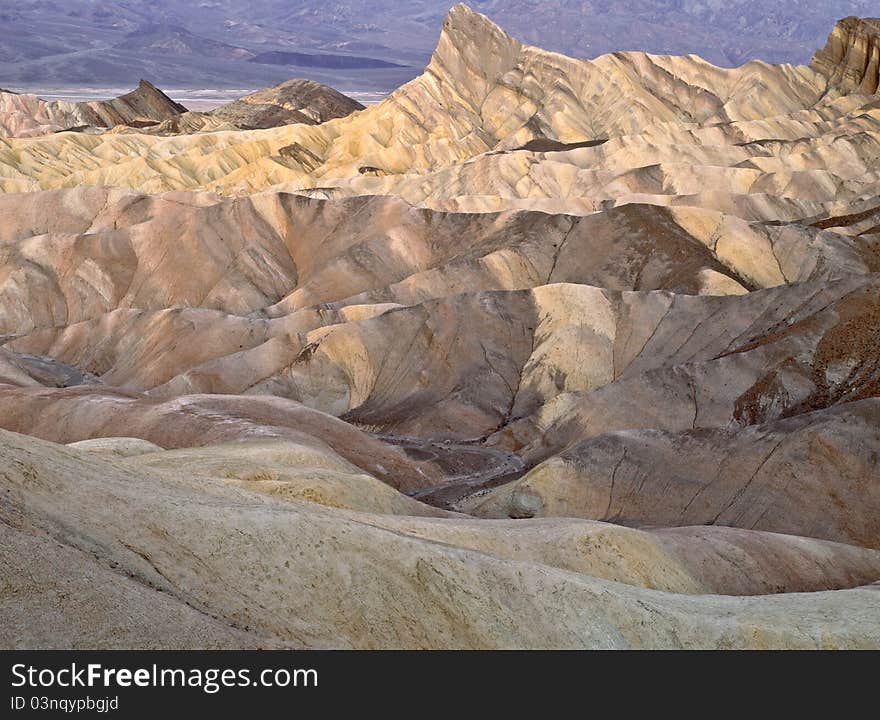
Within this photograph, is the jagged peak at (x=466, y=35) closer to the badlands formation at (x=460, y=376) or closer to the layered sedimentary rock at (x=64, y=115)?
the badlands formation at (x=460, y=376)

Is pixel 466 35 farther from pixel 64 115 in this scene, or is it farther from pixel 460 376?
pixel 460 376

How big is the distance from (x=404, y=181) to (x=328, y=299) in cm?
2588

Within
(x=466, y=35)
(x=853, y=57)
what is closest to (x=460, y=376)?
(x=466, y=35)

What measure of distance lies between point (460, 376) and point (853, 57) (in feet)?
263

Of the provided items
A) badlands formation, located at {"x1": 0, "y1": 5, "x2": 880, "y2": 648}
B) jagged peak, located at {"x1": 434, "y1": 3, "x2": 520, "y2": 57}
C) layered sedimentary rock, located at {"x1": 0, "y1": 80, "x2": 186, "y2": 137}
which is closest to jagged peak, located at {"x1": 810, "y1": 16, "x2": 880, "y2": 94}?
badlands formation, located at {"x1": 0, "y1": 5, "x2": 880, "y2": 648}

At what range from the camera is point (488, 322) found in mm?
50344

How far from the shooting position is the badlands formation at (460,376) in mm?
14352

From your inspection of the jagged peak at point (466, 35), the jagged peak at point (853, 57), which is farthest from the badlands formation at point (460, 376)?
the jagged peak at point (466, 35)

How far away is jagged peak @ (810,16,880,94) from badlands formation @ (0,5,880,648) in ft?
1.44

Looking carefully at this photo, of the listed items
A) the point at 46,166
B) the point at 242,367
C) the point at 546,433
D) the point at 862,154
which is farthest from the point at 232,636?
the point at 46,166

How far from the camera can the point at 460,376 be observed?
48.1 m

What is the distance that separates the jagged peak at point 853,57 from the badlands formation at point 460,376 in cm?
44

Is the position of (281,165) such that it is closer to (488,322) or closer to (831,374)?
(488,322)

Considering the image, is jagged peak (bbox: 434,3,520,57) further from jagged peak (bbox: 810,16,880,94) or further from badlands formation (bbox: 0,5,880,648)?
jagged peak (bbox: 810,16,880,94)
